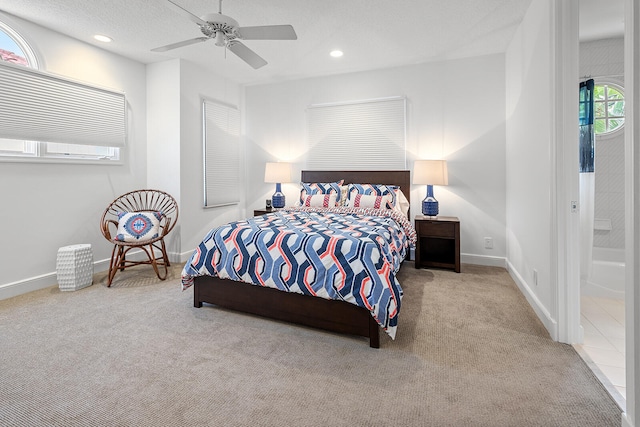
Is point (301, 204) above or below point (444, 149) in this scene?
below

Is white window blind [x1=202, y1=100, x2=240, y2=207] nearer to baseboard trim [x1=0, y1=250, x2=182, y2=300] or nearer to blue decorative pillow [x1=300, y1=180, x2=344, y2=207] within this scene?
blue decorative pillow [x1=300, y1=180, x2=344, y2=207]

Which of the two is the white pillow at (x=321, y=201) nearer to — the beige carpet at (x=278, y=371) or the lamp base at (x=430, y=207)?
the lamp base at (x=430, y=207)

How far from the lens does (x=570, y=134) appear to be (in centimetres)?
215

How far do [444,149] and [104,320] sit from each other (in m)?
4.10

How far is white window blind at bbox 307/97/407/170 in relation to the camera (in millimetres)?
4527

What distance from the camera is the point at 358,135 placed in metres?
4.71

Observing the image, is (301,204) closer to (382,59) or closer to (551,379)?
(382,59)

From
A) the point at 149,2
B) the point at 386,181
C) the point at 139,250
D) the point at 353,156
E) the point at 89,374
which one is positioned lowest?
the point at 89,374

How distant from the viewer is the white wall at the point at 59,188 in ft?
10.4

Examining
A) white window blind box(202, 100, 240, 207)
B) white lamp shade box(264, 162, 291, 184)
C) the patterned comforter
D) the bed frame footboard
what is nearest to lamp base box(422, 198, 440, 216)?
the patterned comforter

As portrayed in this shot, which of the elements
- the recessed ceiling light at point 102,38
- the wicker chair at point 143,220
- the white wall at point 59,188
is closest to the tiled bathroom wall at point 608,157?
the wicker chair at point 143,220

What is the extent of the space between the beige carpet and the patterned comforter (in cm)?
34

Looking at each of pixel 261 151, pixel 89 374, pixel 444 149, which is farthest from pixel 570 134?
pixel 261 151

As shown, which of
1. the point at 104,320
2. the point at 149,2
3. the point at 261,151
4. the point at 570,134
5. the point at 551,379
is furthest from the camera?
the point at 261,151
